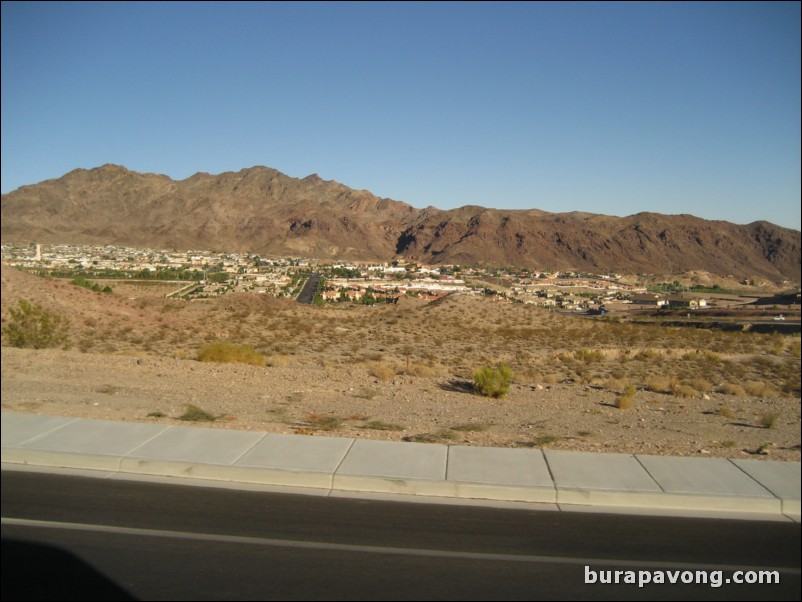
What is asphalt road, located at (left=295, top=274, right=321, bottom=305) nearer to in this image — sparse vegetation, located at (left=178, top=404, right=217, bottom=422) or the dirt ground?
the dirt ground

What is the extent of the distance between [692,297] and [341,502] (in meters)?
41.5

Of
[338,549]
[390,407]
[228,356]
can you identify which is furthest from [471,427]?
[228,356]

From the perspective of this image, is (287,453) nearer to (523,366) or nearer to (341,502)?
(341,502)

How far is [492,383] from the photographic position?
1733 centimetres

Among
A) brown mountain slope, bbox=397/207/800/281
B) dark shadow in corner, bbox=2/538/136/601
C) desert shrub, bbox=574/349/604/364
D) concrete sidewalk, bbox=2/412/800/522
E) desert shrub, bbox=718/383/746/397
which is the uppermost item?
brown mountain slope, bbox=397/207/800/281

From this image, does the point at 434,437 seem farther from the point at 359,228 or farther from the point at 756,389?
the point at 359,228

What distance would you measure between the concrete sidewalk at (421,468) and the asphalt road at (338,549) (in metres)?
0.41

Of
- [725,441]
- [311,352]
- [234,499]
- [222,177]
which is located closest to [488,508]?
[234,499]

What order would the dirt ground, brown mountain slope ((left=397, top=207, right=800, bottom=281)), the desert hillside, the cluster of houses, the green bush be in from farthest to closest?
brown mountain slope ((left=397, top=207, right=800, bottom=281)) → the cluster of houses → the green bush → the desert hillside → the dirt ground

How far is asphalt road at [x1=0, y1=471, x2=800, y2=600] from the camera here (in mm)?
5574

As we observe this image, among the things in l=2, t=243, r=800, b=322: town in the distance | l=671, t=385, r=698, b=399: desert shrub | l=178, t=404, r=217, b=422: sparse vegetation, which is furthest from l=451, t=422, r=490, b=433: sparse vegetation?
l=2, t=243, r=800, b=322: town in the distance

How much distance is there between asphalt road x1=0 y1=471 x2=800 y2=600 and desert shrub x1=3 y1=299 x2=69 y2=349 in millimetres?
12758

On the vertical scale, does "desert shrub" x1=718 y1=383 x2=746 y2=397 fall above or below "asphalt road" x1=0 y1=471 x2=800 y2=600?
below

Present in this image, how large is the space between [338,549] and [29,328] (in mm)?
17136
